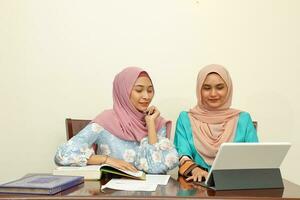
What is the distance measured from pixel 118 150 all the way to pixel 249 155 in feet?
2.21

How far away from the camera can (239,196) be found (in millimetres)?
1079

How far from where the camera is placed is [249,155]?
1.23m

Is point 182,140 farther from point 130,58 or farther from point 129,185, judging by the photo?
point 130,58

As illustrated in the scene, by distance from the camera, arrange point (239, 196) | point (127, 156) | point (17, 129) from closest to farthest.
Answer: point (239, 196), point (127, 156), point (17, 129)

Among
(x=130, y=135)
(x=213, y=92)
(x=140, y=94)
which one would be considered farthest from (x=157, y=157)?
(x=213, y=92)

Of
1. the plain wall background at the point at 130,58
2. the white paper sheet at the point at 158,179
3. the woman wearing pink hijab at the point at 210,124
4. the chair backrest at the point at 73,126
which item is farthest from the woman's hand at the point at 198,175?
the plain wall background at the point at 130,58

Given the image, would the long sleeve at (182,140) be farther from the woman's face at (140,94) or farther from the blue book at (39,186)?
the blue book at (39,186)

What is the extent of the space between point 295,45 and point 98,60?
3.90 ft

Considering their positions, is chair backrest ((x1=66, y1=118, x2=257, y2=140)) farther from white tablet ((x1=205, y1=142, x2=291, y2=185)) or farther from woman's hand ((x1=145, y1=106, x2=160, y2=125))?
white tablet ((x1=205, y1=142, x2=291, y2=185))

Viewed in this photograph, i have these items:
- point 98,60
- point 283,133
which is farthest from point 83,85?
point 283,133

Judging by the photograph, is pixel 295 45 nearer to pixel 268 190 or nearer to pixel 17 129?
pixel 268 190

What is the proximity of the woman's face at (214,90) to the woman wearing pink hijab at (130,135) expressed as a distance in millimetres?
228

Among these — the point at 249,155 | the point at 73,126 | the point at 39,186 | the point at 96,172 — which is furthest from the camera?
the point at 73,126

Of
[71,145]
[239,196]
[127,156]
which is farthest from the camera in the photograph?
[127,156]
